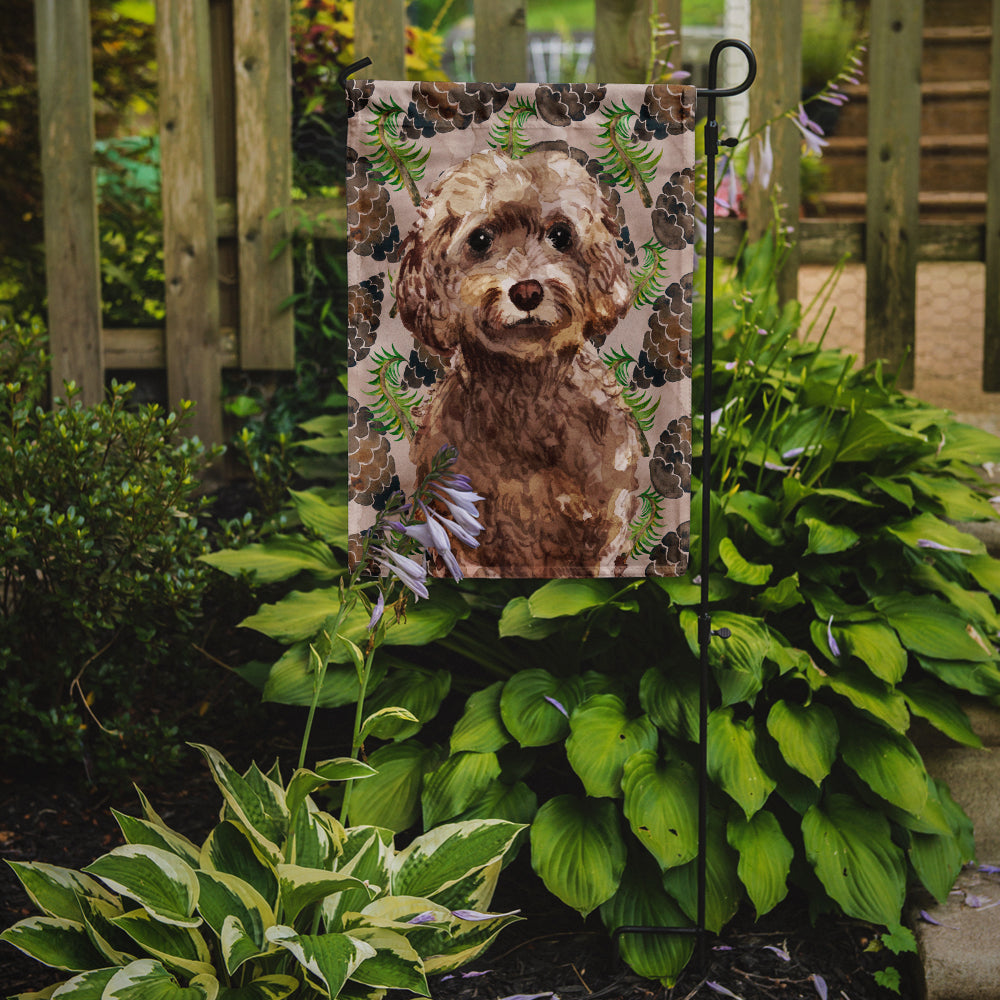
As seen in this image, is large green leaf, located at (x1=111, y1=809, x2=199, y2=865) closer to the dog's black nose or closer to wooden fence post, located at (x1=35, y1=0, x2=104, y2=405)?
the dog's black nose

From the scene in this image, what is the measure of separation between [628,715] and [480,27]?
89.9 inches

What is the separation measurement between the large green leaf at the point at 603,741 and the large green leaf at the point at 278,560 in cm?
77

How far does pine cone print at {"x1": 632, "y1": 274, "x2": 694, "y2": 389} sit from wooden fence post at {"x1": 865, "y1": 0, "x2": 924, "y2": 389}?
1.82m

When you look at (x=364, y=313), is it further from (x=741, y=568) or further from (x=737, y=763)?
(x=737, y=763)

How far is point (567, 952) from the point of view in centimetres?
201

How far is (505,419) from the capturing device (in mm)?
1890

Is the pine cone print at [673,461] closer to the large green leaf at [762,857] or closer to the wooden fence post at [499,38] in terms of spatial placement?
the large green leaf at [762,857]

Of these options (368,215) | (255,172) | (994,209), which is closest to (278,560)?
(368,215)

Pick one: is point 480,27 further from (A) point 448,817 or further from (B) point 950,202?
(B) point 950,202

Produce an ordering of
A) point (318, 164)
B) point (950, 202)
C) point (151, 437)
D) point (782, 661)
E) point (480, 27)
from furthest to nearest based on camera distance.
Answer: point (950, 202)
point (318, 164)
point (480, 27)
point (151, 437)
point (782, 661)

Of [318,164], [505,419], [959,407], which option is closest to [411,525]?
[505,419]

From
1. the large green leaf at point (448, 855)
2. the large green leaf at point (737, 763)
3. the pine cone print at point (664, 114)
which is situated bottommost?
the large green leaf at point (448, 855)

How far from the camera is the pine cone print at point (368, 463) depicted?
1850mm

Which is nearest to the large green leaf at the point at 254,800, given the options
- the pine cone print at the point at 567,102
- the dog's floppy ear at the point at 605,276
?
the dog's floppy ear at the point at 605,276
